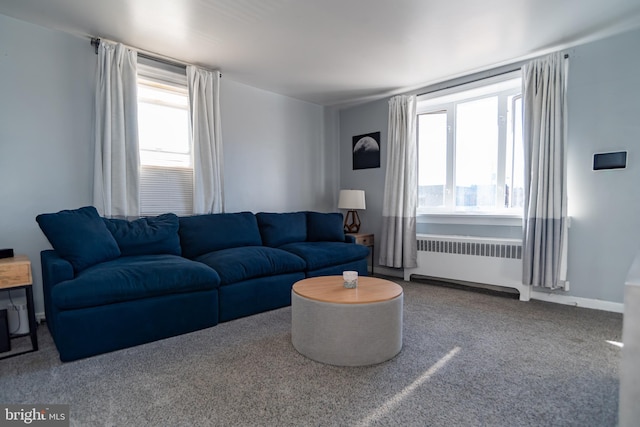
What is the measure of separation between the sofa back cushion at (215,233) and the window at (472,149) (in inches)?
91.2

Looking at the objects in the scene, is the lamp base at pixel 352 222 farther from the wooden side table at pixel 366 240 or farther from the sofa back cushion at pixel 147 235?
the sofa back cushion at pixel 147 235

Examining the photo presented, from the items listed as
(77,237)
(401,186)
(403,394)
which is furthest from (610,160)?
(77,237)

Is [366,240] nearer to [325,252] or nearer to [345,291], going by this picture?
[325,252]

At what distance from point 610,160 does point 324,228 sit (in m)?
2.97

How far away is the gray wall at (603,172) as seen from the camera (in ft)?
9.49

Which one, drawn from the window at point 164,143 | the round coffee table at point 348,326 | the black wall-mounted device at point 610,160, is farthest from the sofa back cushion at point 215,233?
the black wall-mounted device at point 610,160

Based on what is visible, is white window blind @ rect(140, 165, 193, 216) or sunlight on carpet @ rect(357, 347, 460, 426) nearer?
sunlight on carpet @ rect(357, 347, 460, 426)

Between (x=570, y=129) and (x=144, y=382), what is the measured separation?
410cm

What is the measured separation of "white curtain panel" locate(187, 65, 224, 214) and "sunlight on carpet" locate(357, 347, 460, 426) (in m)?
2.79

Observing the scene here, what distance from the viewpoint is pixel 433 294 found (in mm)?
3619

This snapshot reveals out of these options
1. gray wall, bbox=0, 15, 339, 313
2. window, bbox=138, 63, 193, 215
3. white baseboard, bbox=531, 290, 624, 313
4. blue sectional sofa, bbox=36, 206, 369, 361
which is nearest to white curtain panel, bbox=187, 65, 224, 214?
window, bbox=138, 63, 193, 215

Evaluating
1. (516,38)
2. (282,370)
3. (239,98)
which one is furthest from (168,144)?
(516,38)

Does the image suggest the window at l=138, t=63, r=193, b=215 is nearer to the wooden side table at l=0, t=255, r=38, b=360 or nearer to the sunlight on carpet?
the wooden side table at l=0, t=255, r=38, b=360

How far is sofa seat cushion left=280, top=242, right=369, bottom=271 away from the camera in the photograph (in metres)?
3.46
